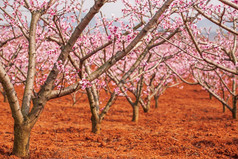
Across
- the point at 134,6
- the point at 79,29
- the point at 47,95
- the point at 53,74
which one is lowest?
the point at 47,95

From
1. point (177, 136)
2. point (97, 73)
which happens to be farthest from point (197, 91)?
point (97, 73)

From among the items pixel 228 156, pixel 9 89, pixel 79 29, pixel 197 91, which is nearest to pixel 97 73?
pixel 79 29

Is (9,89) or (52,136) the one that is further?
(52,136)

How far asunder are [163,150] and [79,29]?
292 centimetres

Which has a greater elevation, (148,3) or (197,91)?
(148,3)

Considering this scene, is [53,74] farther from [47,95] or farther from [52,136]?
[52,136]

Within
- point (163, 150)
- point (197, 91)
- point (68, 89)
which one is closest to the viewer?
point (68, 89)

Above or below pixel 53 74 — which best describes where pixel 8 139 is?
below

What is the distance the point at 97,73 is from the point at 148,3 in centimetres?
354

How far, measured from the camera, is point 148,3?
6250mm

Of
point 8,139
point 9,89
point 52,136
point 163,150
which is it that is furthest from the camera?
point 52,136

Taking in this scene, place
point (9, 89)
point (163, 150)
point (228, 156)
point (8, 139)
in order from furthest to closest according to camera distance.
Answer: point (8, 139)
point (163, 150)
point (228, 156)
point (9, 89)

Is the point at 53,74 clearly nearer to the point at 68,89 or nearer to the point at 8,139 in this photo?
the point at 68,89

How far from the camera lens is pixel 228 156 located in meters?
4.14
